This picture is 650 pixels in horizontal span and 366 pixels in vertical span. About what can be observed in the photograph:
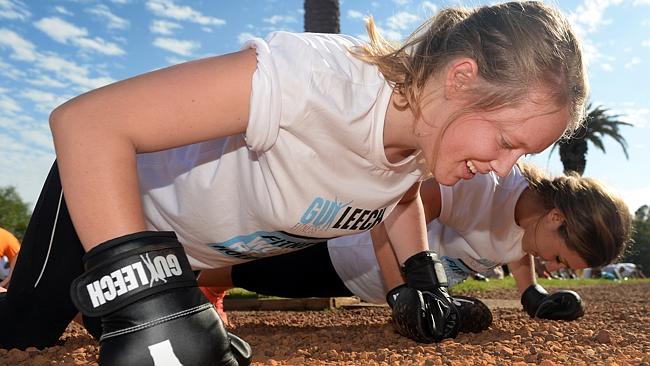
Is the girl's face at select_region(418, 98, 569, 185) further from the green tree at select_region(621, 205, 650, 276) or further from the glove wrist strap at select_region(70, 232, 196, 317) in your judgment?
the green tree at select_region(621, 205, 650, 276)

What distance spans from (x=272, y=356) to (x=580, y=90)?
129 cm

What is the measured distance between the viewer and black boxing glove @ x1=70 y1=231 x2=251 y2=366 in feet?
4.29

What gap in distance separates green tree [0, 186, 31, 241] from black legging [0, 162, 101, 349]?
16.6 metres

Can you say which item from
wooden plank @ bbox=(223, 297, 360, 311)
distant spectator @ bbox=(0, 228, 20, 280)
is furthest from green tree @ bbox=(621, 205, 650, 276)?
distant spectator @ bbox=(0, 228, 20, 280)

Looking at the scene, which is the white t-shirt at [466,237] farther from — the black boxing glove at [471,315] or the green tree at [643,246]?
the green tree at [643,246]

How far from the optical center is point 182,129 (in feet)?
4.98

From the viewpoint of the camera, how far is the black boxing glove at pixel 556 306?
365cm

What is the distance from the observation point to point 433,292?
2658mm

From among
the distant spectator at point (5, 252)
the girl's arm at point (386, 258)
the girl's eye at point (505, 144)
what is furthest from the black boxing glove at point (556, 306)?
the distant spectator at point (5, 252)

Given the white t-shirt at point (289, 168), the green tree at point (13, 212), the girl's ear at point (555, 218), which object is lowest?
the green tree at point (13, 212)

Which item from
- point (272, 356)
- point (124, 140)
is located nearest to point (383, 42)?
point (124, 140)

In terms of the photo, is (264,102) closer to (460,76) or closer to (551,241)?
(460,76)

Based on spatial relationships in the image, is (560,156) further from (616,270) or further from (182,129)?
(182,129)

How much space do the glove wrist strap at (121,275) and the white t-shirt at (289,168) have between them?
1.25 ft
